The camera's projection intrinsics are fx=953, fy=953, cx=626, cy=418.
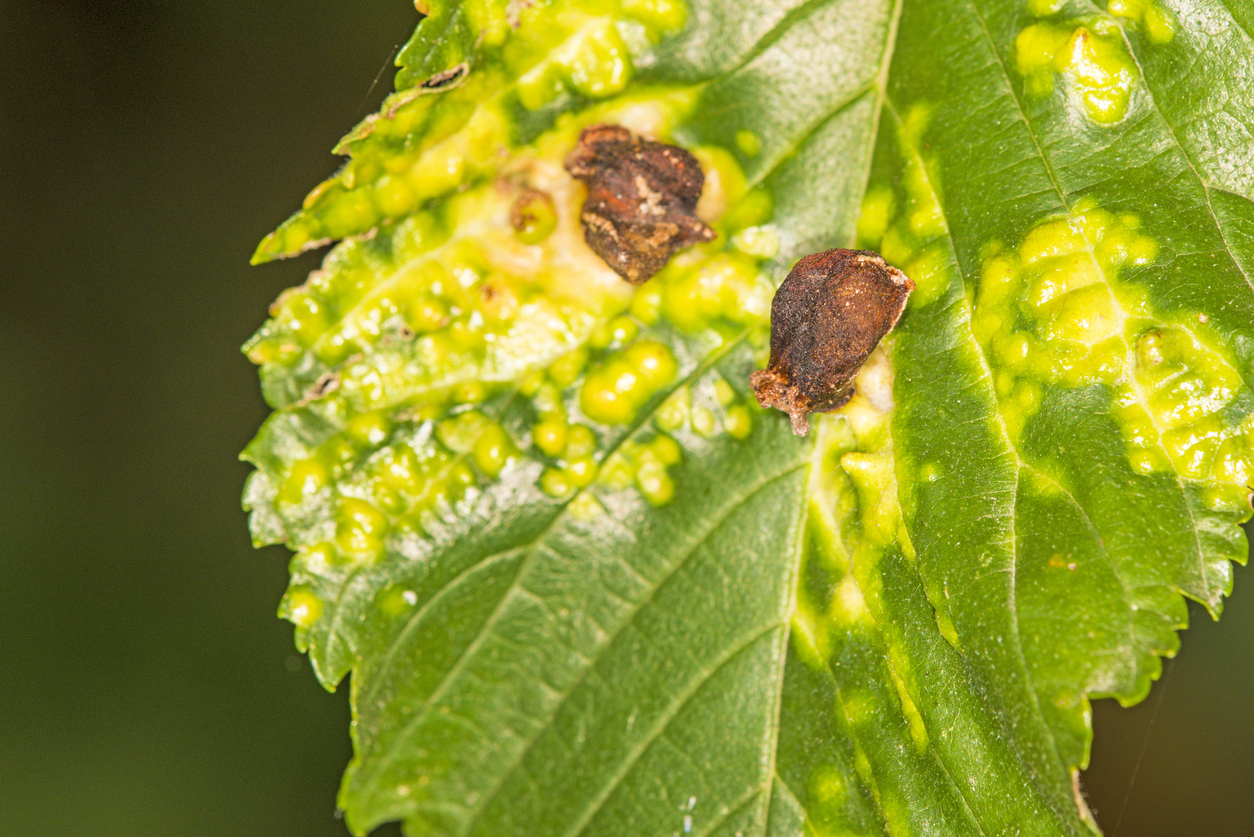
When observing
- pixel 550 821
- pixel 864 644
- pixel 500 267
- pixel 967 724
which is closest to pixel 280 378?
pixel 500 267

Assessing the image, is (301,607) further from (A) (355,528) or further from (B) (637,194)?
(B) (637,194)

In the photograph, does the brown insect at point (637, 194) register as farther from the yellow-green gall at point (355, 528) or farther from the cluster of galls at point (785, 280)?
the yellow-green gall at point (355, 528)

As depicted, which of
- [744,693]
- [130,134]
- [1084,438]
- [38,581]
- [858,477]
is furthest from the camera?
[38,581]

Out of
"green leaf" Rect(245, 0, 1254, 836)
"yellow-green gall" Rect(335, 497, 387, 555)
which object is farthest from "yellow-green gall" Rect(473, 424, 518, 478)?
"yellow-green gall" Rect(335, 497, 387, 555)

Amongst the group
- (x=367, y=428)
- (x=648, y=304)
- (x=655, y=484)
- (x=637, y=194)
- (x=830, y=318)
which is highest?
(x=637, y=194)

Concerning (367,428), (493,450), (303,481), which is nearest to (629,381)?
(493,450)

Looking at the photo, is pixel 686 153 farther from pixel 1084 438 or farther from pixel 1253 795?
pixel 1253 795
